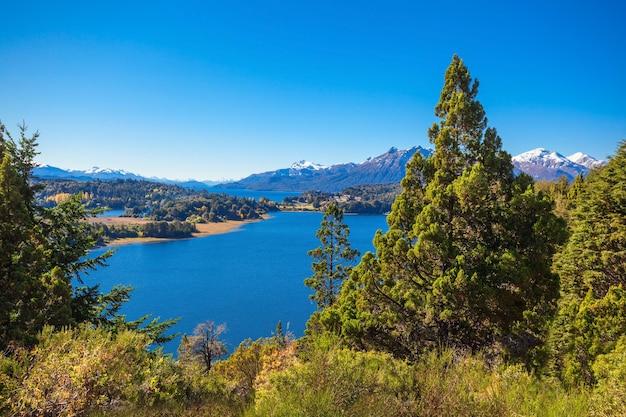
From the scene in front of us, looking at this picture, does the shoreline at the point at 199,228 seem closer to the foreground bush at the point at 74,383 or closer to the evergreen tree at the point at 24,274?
the evergreen tree at the point at 24,274

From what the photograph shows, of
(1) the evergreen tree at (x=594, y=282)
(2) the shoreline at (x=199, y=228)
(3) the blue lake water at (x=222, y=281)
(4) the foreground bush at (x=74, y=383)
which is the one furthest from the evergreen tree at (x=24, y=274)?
(2) the shoreline at (x=199, y=228)

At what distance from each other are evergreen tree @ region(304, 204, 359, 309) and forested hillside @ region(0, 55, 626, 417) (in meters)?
14.7

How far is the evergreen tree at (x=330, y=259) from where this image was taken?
27.8 meters

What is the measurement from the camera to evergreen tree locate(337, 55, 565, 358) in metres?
9.81

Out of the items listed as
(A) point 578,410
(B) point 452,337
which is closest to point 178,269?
(B) point 452,337

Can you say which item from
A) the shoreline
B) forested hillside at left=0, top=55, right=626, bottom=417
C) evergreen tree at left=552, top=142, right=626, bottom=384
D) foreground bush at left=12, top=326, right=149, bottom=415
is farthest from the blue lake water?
foreground bush at left=12, top=326, right=149, bottom=415

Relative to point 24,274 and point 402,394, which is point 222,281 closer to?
point 24,274

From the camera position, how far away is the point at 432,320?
10727mm

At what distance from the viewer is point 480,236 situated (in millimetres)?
10500

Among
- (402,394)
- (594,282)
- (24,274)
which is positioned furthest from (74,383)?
(594,282)

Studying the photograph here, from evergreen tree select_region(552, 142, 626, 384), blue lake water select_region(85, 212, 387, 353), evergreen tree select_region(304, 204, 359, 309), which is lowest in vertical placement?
blue lake water select_region(85, 212, 387, 353)

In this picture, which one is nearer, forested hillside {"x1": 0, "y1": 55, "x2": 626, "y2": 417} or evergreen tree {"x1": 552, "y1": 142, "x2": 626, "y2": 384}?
forested hillside {"x1": 0, "y1": 55, "x2": 626, "y2": 417}

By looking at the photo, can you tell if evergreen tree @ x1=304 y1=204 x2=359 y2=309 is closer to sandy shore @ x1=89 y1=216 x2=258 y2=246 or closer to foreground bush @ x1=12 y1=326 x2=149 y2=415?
foreground bush @ x1=12 y1=326 x2=149 y2=415

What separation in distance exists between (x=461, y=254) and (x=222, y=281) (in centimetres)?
6422
